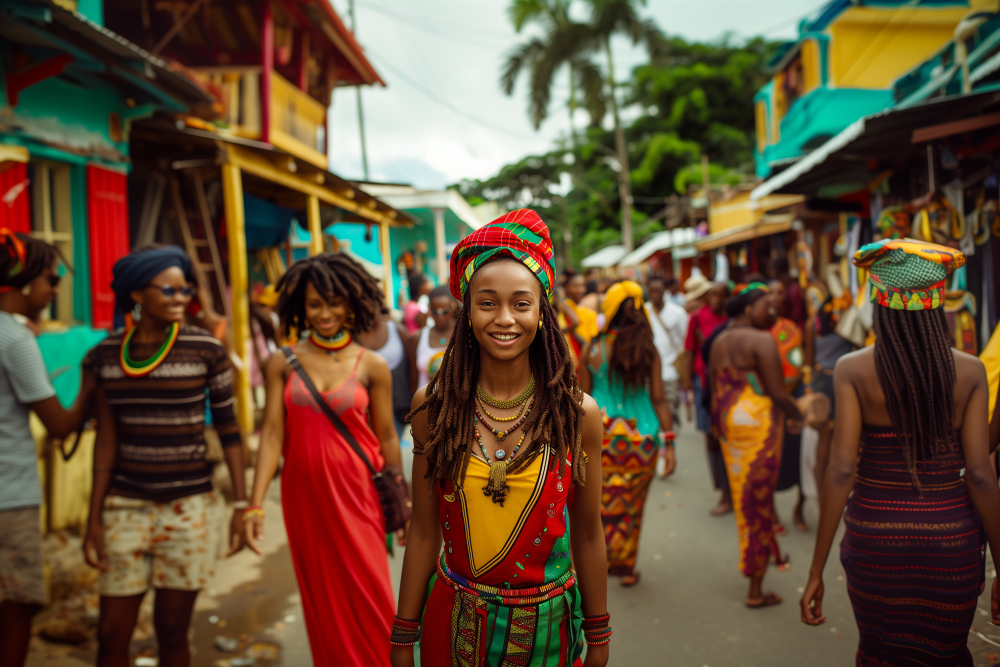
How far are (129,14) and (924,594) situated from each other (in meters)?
12.1

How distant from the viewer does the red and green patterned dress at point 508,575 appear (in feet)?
6.35

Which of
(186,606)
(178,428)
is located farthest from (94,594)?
(178,428)

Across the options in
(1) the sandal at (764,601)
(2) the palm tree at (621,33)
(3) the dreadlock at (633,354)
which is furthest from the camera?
(2) the palm tree at (621,33)

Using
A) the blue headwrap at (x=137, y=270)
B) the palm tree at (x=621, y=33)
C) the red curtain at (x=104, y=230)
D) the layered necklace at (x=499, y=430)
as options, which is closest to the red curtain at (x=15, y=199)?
the red curtain at (x=104, y=230)

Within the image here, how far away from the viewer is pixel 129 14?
1038 centimetres

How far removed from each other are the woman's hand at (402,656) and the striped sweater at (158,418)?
1.67 meters

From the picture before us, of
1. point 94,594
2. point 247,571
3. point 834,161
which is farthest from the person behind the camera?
point 834,161

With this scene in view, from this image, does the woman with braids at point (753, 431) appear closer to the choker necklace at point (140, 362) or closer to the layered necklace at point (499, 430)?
the layered necklace at point (499, 430)

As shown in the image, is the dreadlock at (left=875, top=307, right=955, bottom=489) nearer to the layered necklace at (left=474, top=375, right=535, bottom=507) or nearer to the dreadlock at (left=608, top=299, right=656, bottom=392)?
the layered necklace at (left=474, top=375, right=535, bottom=507)

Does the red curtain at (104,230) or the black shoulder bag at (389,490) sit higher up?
the red curtain at (104,230)

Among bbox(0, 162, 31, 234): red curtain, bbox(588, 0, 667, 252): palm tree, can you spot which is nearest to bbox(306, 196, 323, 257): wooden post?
bbox(0, 162, 31, 234): red curtain

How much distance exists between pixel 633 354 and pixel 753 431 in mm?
978

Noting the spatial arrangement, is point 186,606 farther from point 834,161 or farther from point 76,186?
point 834,161

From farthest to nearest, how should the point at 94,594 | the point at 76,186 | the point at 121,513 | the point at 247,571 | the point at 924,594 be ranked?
the point at 76,186 → the point at 247,571 → the point at 94,594 → the point at 121,513 → the point at 924,594
